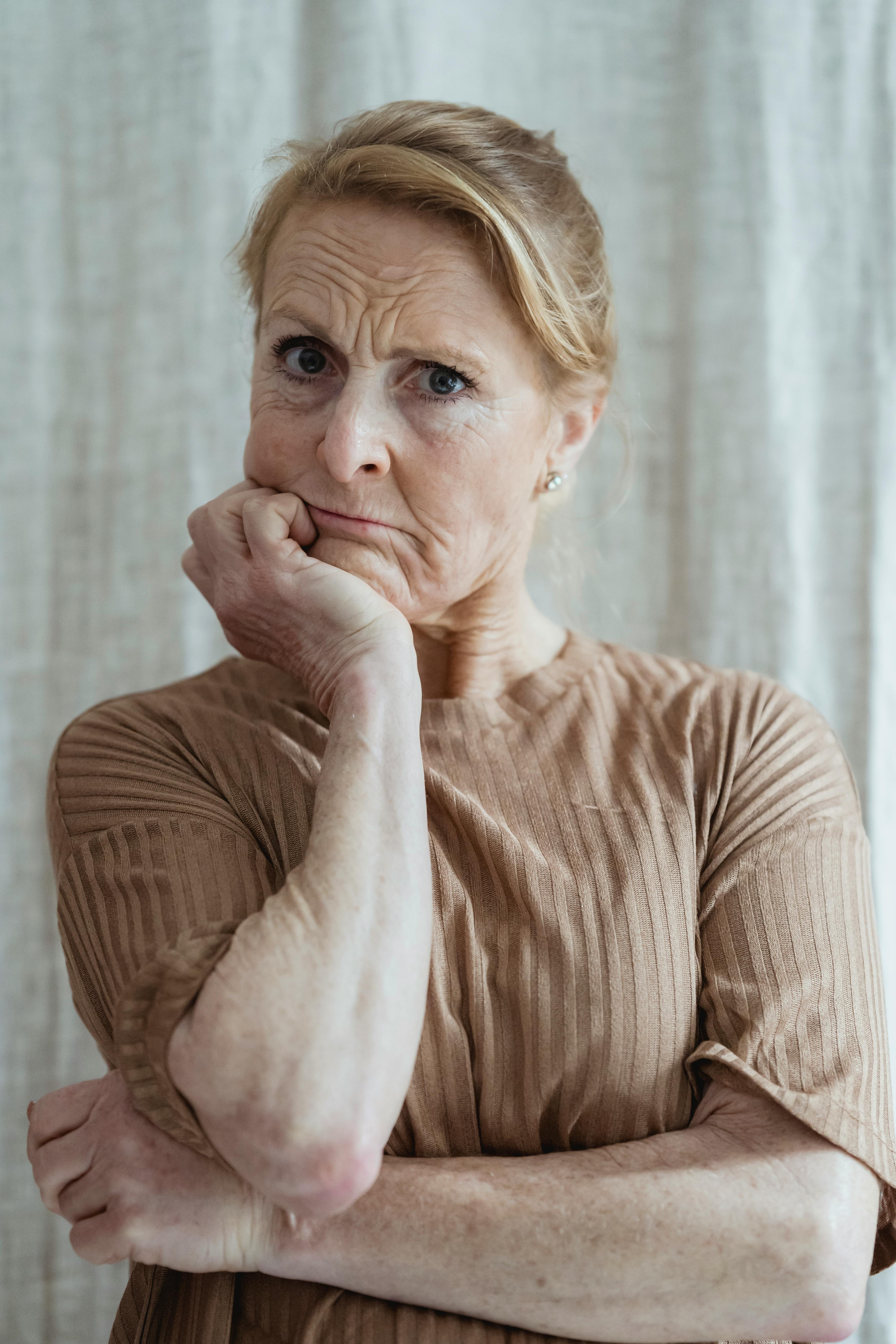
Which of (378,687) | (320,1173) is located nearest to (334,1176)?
(320,1173)

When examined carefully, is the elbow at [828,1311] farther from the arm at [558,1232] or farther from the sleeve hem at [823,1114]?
the sleeve hem at [823,1114]

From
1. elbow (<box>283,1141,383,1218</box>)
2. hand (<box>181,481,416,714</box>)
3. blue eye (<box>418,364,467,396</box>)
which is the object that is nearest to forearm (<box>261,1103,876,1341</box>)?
elbow (<box>283,1141,383,1218</box>)

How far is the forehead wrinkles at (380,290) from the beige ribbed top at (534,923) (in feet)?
1.50

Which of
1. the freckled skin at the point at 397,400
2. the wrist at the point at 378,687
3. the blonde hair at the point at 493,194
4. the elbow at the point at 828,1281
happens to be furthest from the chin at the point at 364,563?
the elbow at the point at 828,1281

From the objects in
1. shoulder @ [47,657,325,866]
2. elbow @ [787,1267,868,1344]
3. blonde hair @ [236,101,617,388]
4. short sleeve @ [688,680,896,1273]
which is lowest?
elbow @ [787,1267,868,1344]

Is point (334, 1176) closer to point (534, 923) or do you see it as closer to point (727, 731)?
point (534, 923)

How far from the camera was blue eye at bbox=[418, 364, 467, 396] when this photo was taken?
1.22 metres

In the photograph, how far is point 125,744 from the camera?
120cm

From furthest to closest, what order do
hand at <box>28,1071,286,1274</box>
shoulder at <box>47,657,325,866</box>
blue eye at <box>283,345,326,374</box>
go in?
blue eye at <box>283,345,326,374</box> < shoulder at <box>47,657,325,866</box> < hand at <box>28,1071,286,1274</box>

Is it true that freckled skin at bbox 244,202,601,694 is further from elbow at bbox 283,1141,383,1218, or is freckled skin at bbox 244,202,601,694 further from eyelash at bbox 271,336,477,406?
elbow at bbox 283,1141,383,1218

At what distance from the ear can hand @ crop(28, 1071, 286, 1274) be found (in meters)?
0.92

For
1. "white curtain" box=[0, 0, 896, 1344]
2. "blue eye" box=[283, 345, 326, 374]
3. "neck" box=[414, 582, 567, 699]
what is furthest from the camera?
"white curtain" box=[0, 0, 896, 1344]

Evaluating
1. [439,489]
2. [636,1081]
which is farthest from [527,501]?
[636,1081]

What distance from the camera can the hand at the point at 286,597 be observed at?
3.75ft
